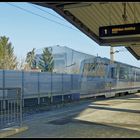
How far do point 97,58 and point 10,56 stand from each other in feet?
187

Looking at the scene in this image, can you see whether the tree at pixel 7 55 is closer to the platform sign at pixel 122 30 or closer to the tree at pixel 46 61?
the tree at pixel 46 61

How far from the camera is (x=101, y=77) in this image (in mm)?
29594

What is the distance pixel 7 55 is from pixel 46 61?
1392 cm

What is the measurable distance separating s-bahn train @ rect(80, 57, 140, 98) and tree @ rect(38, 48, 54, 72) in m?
54.5

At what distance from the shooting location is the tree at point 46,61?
293 feet

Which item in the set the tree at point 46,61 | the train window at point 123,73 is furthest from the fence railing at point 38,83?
the tree at point 46,61

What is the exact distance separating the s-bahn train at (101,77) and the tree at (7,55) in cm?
4219

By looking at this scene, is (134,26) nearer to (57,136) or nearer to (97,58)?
(57,136)

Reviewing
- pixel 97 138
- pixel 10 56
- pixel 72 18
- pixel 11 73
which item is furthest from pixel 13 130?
pixel 10 56

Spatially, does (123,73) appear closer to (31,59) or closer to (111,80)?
(111,80)

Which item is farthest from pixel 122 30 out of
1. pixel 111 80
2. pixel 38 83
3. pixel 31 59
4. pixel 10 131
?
pixel 31 59

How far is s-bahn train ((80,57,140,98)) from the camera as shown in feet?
93.2

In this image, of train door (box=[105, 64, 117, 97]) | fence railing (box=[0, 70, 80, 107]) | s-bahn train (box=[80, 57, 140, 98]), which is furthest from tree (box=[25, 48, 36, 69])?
train door (box=[105, 64, 117, 97])

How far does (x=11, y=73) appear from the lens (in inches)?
936
